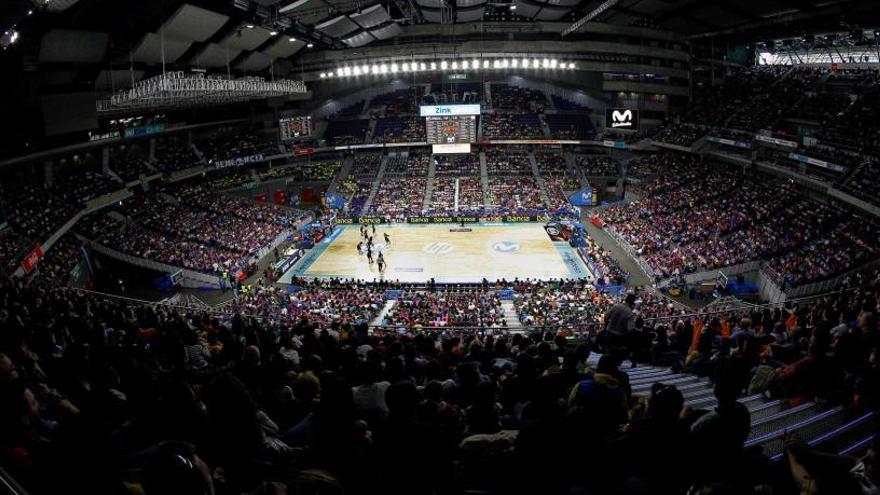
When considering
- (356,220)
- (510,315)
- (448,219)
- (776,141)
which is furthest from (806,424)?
(356,220)

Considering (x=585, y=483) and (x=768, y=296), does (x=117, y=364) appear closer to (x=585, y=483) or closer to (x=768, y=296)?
(x=585, y=483)

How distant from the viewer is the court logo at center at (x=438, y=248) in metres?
39.1

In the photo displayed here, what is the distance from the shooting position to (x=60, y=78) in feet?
Answer: 95.2

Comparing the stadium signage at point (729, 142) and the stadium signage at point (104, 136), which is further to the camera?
the stadium signage at point (729, 142)

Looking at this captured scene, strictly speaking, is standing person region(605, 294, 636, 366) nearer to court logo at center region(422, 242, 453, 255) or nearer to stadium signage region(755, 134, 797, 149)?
court logo at center region(422, 242, 453, 255)

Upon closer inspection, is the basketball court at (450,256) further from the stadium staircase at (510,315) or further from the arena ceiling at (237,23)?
the arena ceiling at (237,23)

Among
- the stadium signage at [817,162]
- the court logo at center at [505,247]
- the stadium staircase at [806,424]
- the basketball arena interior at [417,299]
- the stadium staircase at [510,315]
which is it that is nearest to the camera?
the basketball arena interior at [417,299]

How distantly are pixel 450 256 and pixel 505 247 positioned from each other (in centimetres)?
447

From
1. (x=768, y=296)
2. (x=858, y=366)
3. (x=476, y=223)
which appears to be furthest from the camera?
(x=476, y=223)

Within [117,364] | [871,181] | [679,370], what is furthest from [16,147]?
[871,181]

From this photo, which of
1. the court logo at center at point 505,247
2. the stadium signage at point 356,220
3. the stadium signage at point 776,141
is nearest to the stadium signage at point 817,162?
the stadium signage at point 776,141

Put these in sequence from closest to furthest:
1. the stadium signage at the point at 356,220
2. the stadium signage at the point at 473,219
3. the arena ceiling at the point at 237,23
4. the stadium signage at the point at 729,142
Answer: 1. the arena ceiling at the point at 237,23
2. the stadium signage at the point at 729,142
3. the stadium signage at the point at 473,219
4. the stadium signage at the point at 356,220

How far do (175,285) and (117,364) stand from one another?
94.1 feet

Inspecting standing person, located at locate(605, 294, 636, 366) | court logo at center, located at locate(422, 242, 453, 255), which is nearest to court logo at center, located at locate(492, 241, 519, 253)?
court logo at center, located at locate(422, 242, 453, 255)
